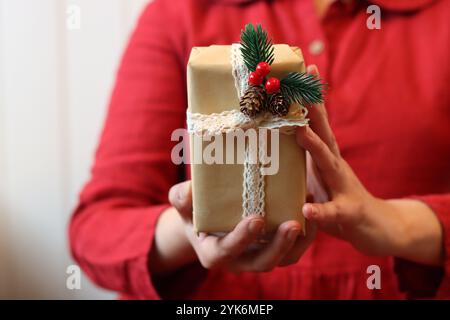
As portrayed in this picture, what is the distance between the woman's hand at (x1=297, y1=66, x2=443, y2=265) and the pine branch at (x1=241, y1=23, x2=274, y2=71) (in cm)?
4

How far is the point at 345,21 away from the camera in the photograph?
1.62ft

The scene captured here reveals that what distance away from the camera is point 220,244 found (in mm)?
345

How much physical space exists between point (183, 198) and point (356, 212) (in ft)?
0.42

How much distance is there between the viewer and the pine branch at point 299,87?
0.29 meters

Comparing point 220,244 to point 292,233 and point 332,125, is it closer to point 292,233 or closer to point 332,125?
point 292,233

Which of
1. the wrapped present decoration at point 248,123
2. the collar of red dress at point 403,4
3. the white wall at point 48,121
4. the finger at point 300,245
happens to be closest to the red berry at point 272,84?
the wrapped present decoration at point 248,123

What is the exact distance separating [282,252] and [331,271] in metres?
0.14

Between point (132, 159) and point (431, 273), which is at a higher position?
point (132, 159)

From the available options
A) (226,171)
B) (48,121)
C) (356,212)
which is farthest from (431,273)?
(48,121)

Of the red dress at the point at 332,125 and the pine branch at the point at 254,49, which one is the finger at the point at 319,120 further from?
the red dress at the point at 332,125

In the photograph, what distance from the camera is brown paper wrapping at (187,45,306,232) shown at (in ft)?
0.97

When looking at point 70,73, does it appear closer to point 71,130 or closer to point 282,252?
point 71,130
